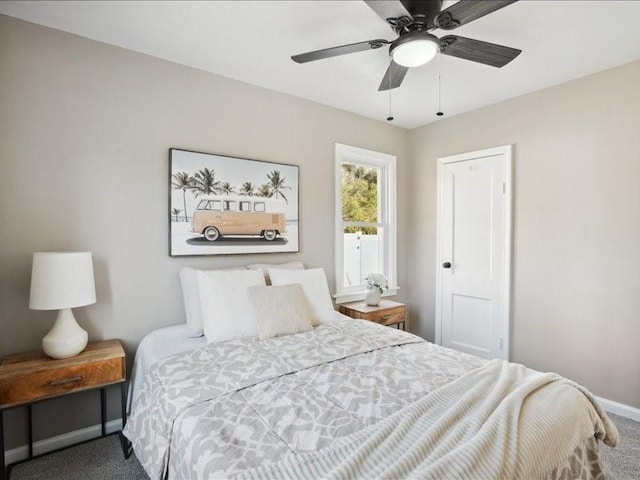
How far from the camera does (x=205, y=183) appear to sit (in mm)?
2631

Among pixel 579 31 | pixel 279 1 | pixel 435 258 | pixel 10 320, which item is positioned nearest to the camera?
pixel 279 1

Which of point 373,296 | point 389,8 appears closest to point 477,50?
point 389,8

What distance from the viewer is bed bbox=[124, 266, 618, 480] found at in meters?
1.05

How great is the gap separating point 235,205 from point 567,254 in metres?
2.81

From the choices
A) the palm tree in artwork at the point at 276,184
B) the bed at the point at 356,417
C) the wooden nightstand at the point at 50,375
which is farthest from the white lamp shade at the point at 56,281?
the palm tree in artwork at the point at 276,184

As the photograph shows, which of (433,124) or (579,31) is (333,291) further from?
(579,31)

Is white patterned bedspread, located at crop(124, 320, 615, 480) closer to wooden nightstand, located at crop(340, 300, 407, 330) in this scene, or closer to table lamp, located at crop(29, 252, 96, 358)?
table lamp, located at crop(29, 252, 96, 358)

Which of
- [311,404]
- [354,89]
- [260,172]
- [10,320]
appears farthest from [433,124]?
[10,320]

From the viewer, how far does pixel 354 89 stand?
9.89ft

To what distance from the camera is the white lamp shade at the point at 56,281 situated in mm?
1826

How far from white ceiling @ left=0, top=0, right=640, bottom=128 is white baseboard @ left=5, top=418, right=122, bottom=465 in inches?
101

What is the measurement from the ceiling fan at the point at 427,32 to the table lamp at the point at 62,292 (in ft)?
5.61

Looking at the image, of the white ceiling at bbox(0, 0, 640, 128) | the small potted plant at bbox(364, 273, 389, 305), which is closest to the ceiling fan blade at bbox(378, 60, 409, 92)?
the white ceiling at bbox(0, 0, 640, 128)

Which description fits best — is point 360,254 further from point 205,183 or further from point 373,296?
point 205,183
